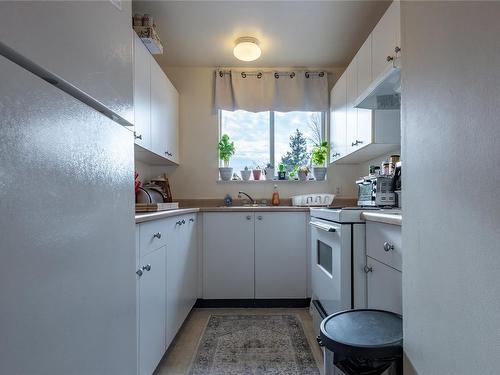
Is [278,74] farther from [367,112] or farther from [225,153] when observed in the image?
[367,112]

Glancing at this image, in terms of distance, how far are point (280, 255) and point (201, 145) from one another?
4.75ft

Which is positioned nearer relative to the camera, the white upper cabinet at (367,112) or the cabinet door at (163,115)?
the white upper cabinet at (367,112)

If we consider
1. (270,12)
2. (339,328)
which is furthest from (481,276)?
(270,12)

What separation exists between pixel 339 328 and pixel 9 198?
1.02 m

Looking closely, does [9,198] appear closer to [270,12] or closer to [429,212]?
[429,212]

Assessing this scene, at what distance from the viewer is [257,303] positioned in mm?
2773

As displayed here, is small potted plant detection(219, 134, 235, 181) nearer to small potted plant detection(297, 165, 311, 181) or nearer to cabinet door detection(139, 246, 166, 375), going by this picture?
small potted plant detection(297, 165, 311, 181)

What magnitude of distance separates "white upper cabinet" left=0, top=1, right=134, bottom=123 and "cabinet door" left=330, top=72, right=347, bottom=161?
2271 mm

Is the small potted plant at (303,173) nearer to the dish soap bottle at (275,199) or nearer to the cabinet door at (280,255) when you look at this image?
the dish soap bottle at (275,199)

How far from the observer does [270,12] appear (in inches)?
91.6

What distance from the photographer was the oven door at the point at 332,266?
5.28ft

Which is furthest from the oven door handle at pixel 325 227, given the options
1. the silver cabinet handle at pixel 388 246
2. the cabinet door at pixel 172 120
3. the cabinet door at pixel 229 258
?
the cabinet door at pixel 172 120

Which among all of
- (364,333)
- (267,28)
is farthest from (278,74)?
(364,333)

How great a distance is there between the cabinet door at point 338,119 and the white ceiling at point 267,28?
0.35m
